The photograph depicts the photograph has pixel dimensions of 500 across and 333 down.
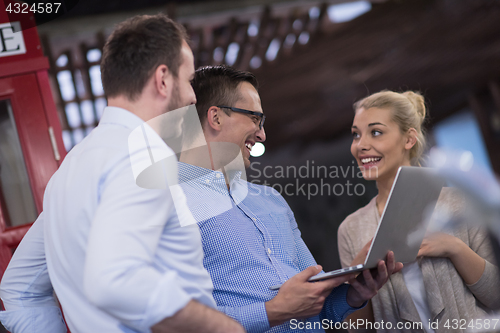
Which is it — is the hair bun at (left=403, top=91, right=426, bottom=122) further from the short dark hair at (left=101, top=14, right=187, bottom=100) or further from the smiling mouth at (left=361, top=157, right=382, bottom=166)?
the short dark hair at (left=101, top=14, right=187, bottom=100)

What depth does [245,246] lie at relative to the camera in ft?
4.03

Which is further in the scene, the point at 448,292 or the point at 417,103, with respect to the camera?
the point at 417,103

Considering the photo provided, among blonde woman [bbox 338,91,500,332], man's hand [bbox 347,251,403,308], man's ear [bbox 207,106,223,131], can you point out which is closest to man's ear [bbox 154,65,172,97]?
man's ear [bbox 207,106,223,131]

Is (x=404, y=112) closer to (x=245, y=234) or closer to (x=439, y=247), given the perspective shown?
(x=439, y=247)

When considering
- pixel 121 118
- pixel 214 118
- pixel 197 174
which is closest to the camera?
pixel 121 118

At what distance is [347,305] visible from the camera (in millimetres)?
1311

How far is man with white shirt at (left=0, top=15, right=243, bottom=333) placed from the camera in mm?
667

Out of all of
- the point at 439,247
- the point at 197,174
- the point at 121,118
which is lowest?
the point at 439,247

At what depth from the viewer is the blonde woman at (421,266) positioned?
151cm

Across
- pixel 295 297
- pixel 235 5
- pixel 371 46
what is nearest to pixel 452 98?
pixel 371 46

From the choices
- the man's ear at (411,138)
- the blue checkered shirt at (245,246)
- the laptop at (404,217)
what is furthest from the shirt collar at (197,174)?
the man's ear at (411,138)

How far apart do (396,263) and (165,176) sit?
86 cm

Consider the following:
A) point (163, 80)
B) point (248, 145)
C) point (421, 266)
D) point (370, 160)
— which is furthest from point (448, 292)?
point (163, 80)

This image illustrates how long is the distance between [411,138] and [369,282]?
0.82m
